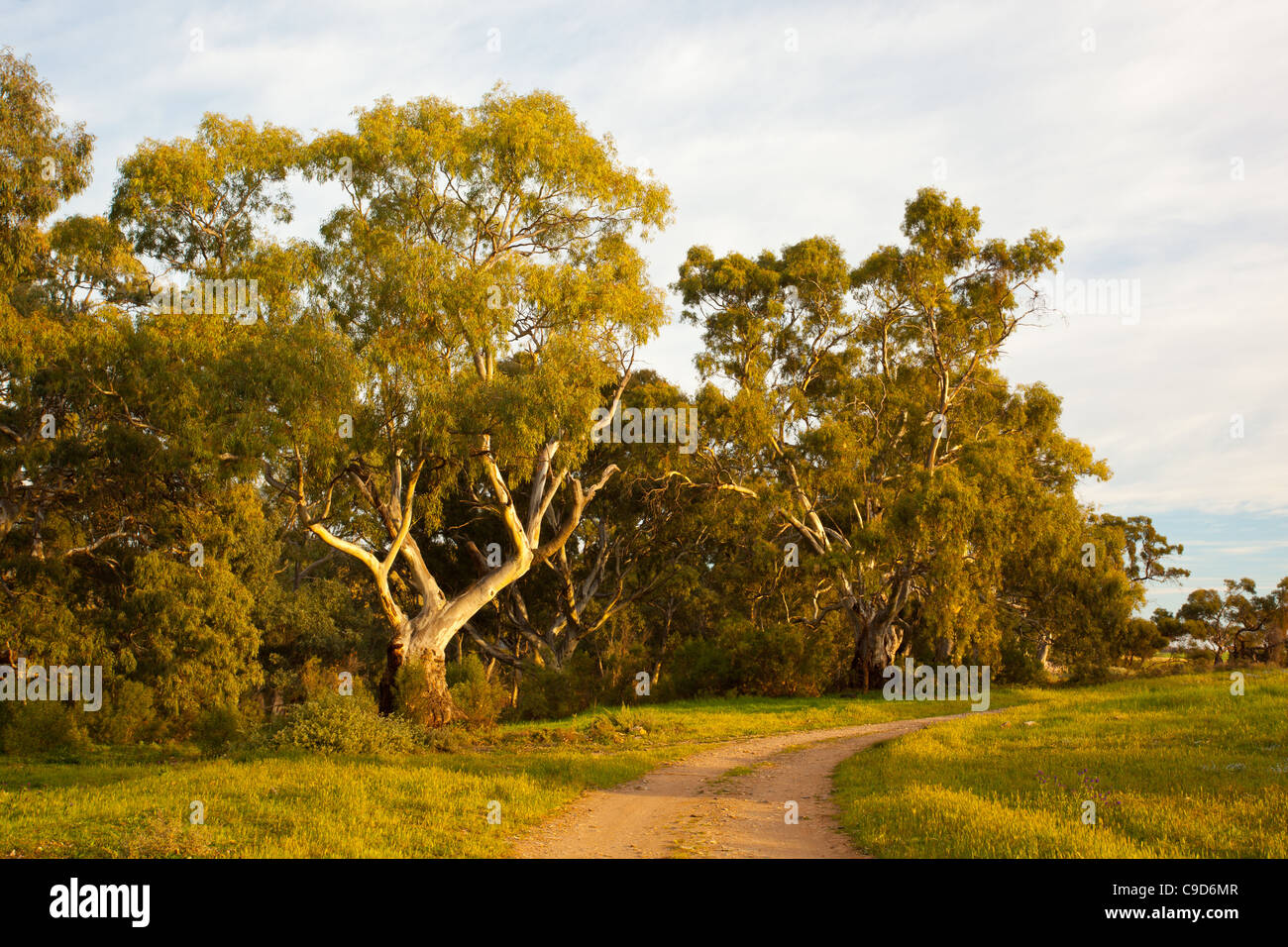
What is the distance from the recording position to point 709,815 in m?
11.1

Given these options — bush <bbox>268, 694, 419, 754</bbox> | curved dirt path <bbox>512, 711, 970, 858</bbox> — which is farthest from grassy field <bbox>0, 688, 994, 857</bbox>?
bush <bbox>268, 694, 419, 754</bbox>

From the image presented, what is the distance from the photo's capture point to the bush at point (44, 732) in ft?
75.7

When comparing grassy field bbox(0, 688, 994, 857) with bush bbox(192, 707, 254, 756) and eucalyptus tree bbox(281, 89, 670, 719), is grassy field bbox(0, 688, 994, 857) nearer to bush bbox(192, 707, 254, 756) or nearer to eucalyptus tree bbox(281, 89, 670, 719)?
bush bbox(192, 707, 254, 756)

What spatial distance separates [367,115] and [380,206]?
233 centimetres

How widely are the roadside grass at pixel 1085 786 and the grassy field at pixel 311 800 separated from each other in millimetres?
4267

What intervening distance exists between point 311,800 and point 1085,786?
32.2ft

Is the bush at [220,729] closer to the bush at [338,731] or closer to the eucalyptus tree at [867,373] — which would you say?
the bush at [338,731]

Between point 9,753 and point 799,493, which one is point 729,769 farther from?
point 9,753

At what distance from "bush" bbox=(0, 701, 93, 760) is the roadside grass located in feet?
69.1

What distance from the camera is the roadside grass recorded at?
8516 mm

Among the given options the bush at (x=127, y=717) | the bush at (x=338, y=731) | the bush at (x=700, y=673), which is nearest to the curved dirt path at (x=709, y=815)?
Result: the bush at (x=338, y=731)

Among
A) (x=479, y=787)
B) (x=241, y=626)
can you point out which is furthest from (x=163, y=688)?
(x=479, y=787)

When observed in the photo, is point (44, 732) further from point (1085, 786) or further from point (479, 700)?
point (1085, 786)

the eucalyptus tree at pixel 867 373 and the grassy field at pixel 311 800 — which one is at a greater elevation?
the eucalyptus tree at pixel 867 373
